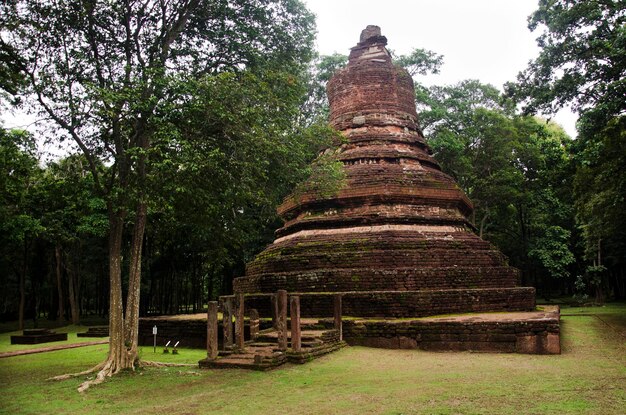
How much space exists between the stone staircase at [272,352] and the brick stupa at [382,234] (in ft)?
6.85

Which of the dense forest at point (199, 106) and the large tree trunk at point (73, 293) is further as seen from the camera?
the large tree trunk at point (73, 293)

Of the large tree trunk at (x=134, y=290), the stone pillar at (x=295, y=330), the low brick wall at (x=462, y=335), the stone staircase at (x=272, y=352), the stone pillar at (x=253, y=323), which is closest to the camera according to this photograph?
the stone staircase at (x=272, y=352)

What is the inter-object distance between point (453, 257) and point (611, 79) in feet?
20.0

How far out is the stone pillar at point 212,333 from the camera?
365 inches

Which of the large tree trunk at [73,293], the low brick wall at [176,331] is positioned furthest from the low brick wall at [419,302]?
the large tree trunk at [73,293]

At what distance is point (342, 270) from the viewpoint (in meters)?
13.7

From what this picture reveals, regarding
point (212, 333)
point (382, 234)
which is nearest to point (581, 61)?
point (382, 234)

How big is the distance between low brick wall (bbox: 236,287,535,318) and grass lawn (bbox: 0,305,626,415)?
207cm

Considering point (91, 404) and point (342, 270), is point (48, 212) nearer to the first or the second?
point (342, 270)

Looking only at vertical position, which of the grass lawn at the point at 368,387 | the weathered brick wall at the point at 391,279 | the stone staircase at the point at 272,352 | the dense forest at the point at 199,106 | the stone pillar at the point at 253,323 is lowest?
the grass lawn at the point at 368,387

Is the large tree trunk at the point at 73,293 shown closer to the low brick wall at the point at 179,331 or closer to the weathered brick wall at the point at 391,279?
the low brick wall at the point at 179,331

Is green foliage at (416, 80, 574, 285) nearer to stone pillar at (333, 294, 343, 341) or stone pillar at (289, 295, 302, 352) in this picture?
stone pillar at (333, 294, 343, 341)

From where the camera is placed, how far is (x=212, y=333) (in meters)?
9.40

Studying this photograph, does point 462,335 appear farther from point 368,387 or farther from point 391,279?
point 368,387
